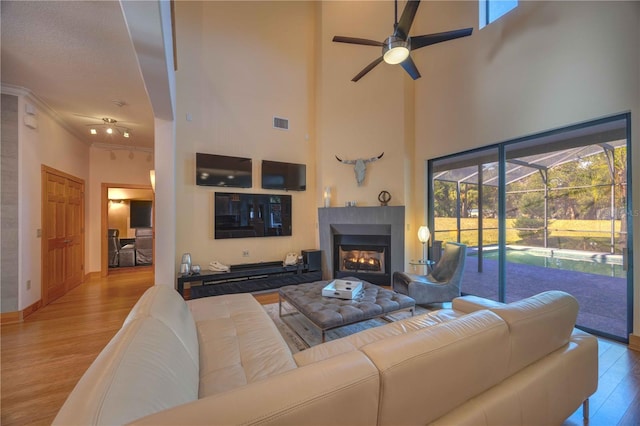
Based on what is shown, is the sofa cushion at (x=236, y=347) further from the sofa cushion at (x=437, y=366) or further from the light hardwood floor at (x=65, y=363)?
the light hardwood floor at (x=65, y=363)

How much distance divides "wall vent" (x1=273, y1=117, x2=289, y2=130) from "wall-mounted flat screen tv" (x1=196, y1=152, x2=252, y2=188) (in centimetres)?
96

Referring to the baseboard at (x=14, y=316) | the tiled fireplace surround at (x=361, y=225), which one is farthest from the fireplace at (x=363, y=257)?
the baseboard at (x=14, y=316)

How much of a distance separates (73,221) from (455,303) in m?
6.20

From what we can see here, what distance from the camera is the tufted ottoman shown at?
90.7 inches

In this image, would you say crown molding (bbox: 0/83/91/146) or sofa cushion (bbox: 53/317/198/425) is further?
crown molding (bbox: 0/83/91/146)

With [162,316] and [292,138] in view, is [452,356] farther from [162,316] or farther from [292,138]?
[292,138]

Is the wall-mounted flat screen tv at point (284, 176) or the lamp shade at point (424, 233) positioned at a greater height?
the wall-mounted flat screen tv at point (284, 176)

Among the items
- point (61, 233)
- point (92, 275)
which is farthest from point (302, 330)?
point (92, 275)

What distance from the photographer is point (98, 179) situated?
17.6 ft

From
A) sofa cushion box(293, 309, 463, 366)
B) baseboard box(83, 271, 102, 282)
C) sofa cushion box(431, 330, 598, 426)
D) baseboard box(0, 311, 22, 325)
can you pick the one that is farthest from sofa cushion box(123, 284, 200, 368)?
baseboard box(83, 271, 102, 282)

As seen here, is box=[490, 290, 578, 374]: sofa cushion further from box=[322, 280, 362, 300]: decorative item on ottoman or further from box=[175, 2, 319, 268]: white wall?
box=[175, 2, 319, 268]: white wall

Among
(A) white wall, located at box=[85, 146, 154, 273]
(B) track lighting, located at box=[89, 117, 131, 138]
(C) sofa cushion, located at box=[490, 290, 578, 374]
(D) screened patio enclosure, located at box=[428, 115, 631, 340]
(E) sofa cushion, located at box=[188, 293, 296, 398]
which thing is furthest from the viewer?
(A) white wall, located at box=[85, 146, 154, 273]

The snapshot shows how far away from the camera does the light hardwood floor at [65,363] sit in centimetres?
174

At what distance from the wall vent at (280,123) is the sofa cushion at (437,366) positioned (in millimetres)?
4895
